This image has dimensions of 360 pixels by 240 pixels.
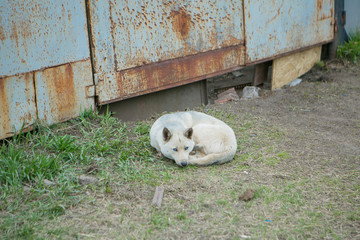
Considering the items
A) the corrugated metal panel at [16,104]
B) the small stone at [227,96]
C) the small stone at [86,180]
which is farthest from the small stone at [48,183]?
the small stone at [227,96]

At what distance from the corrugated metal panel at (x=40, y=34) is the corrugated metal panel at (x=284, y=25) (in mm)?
3018

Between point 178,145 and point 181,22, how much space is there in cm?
225

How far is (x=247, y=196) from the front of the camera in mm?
3875

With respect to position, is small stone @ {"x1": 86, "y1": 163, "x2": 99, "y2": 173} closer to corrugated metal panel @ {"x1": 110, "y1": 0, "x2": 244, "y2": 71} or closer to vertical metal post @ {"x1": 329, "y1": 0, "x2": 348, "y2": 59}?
corrugated metal panel @ {"x1": 110, "y1": 0, "x2": 244, "y2": 71}

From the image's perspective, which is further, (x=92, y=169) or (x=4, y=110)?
(x=4, y=110)

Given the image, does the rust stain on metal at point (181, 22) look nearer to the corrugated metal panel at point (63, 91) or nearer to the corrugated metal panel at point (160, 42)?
the corrugated metal panel at point (160, 42)

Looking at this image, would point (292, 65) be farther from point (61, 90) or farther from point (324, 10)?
point (61, 90)

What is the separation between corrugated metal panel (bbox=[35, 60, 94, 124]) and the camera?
16.0 feet

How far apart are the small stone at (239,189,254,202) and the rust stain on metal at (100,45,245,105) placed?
241cm

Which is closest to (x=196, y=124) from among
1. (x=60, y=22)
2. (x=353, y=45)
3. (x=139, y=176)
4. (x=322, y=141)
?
(x=139, y=176)

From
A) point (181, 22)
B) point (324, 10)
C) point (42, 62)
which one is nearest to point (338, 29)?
point (324, 10)

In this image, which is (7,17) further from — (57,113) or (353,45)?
(353,45)

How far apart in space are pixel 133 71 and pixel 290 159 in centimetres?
237

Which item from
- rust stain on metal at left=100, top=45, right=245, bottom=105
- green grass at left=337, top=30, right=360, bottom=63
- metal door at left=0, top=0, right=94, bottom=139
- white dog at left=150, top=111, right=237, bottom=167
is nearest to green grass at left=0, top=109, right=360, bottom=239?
white dog at left=150, top=111, right=237, bottom=167
